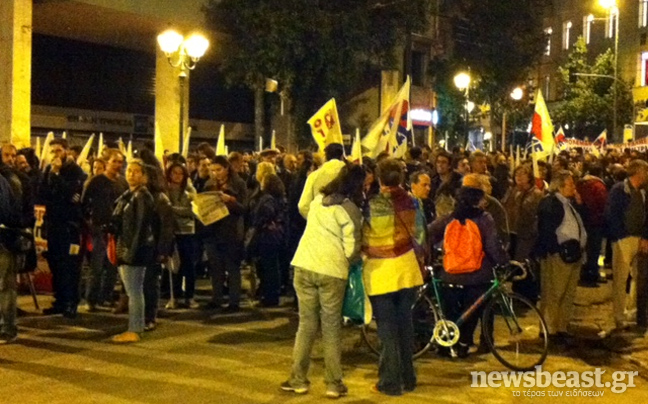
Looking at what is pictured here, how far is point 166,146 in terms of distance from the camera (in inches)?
1059

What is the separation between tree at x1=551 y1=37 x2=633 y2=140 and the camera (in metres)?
49.0

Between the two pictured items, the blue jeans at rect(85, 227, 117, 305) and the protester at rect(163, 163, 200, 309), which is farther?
the protester at rect(163, 163, 200, 309)

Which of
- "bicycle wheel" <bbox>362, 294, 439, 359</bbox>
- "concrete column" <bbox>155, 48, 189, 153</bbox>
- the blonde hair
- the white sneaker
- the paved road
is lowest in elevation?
the paved road

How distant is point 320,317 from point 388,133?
644 centimetres

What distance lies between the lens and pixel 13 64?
2130 centimetres

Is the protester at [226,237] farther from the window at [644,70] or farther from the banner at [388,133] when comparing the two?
the window at [644,70]

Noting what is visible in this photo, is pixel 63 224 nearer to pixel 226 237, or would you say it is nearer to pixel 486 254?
pixel 226 237

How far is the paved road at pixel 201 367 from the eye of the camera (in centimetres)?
757

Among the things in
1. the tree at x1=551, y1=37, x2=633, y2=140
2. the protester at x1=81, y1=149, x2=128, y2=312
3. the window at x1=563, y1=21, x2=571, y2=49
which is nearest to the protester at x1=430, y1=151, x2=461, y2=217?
the protester at x1=81, y1=149, x2=128, y2=312

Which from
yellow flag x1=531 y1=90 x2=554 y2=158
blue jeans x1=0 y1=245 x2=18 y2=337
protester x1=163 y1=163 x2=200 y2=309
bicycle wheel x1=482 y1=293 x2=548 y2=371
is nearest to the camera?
bicycle wheel x1=482 y1=293 x2=548 y2=371

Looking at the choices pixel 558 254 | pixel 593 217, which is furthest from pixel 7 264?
pixel 593 217

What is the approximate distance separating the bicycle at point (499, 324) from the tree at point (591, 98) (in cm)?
4174

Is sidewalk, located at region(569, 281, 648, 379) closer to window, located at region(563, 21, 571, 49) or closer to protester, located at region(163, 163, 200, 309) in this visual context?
protester, located at region(163, 163, 200, 309)

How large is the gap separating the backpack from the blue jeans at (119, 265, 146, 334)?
3189 mm
